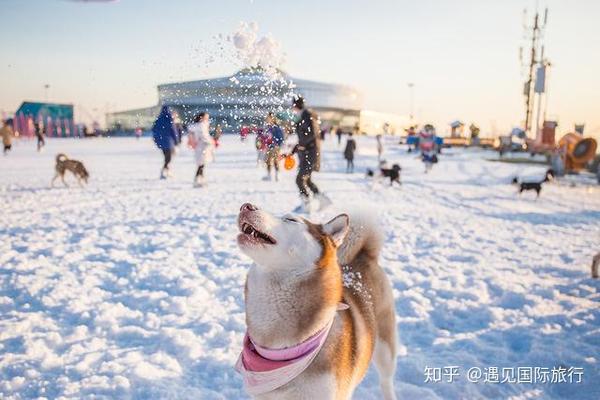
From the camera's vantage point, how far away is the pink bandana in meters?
1.94

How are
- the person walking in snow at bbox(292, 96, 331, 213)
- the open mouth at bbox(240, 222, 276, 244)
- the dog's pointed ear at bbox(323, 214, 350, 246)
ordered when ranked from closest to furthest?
the open mouth at bbox(240, 222, 276, 244) < the dog's pointed ear at bbox(323, 214, 350, 246) < the person walking in snow at bbox(292, 96, 331, 213)

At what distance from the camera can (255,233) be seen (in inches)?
75.1

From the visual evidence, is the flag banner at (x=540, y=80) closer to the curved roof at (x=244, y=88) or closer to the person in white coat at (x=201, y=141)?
the person in white coat at (x=201, y=141)

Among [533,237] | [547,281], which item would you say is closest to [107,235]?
[547,281]

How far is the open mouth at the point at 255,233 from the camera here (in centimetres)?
189

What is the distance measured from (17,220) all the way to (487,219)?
10303 millimetres

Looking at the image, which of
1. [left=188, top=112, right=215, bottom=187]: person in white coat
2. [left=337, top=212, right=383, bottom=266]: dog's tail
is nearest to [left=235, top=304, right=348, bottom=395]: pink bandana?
[left=337, top=212, right=383, bottom=266]: dog's tail

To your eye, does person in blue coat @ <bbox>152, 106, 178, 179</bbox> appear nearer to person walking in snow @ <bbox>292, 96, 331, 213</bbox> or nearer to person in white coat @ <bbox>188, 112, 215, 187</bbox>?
person in white coat @ <bbox>188, 112, 215, 187</bbox>

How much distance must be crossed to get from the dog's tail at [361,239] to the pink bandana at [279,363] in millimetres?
796

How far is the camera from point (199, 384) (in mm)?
2973

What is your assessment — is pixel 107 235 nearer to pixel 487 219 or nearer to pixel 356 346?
pixel 356 346

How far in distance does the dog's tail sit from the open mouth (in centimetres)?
98

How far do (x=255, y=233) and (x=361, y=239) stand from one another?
3.73ft

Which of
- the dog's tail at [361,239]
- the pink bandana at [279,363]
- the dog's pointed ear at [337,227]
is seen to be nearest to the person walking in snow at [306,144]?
the dog's tail at [361,239]
